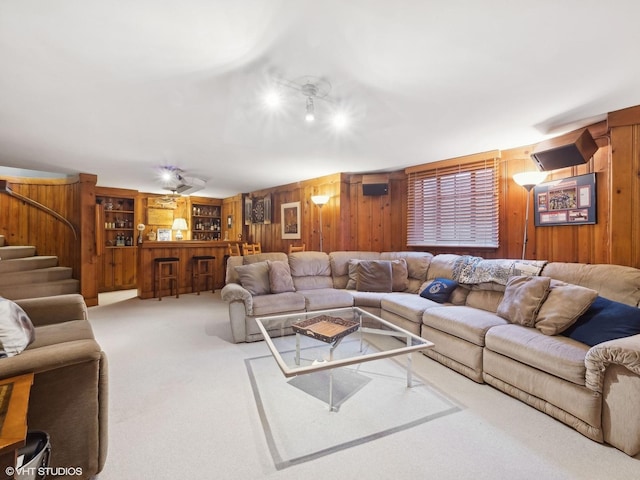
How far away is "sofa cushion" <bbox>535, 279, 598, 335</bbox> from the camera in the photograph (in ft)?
7.20

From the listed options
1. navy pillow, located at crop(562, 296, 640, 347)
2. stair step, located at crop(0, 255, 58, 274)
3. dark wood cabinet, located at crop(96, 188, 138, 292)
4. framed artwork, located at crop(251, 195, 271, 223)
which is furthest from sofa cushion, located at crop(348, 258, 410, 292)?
dark wood cabinet, located at crop(96, 188, 138, 292)

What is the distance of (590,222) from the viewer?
2.92 m

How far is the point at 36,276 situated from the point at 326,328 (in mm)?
5075

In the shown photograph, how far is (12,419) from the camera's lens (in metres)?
0.92

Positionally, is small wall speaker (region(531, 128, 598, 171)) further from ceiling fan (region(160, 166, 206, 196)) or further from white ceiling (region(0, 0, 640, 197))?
ceiling fan (region(160, 166, 206, 196))

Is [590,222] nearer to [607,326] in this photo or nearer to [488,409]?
[607,326]

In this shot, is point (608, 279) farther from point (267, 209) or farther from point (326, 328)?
point (267, 209)

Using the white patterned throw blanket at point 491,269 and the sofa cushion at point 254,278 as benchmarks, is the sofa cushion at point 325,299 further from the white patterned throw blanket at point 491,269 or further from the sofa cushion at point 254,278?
the white patterned throw blanket at point 491,269

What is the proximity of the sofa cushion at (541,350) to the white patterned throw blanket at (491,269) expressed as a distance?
2.30 feet

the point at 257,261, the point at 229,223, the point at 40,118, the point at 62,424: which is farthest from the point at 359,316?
the point at 229,223

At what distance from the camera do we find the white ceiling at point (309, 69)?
1407 millimetres

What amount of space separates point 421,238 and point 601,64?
114 inches

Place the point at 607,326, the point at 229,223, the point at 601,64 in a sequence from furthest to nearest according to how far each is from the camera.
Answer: the point at 229,223
the point at 607,326
the point at 601,64

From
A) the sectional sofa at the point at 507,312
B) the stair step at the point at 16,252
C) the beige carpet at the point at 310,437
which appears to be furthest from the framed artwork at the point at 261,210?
the beige carpet at the point at 310,437
